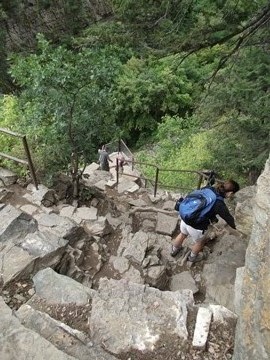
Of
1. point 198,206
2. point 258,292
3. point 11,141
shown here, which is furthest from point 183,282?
point 11,141

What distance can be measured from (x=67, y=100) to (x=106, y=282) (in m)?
3.17

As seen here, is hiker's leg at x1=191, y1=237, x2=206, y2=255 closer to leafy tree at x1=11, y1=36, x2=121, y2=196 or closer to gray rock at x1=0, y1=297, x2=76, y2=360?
leafy tree at x1=11, y1=36, x2=121, y2=196

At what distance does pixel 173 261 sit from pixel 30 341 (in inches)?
139

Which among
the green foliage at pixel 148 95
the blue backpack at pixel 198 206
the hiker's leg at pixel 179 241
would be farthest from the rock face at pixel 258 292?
the green foliage at pixel 148 95

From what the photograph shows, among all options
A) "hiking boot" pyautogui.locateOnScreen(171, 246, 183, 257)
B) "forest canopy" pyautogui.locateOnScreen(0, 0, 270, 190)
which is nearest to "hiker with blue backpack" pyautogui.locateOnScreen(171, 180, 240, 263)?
"hiking boot" pyautogui.locateOnScreen(171, 246, 183, 257)

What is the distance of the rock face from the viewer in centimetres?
186

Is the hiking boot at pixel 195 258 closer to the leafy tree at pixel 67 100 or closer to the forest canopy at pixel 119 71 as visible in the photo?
the forest canopy at pixel 119 71

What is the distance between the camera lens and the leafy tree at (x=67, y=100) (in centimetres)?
560

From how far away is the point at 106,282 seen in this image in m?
3.88

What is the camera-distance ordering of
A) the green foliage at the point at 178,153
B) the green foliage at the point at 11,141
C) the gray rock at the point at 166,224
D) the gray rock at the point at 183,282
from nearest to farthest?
the gray rock at the point at 183,282, the gray rock at the point at 166,224, the green foliage at the point at 11,141, the green foliage at the point at 178,153

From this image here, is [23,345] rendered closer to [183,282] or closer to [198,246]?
[183,282]

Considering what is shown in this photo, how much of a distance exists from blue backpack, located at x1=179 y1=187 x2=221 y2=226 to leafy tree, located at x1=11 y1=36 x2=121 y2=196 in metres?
2.33

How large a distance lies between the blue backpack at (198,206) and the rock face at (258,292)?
261 centimetres

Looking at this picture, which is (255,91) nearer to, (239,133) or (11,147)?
(239,133)
